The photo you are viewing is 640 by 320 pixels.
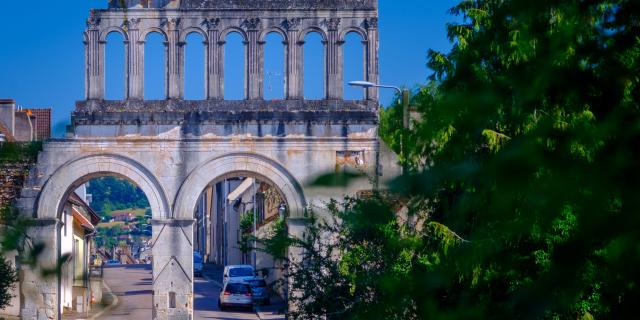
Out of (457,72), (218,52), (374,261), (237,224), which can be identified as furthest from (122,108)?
(457,72)

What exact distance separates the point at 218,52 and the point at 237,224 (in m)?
25.5

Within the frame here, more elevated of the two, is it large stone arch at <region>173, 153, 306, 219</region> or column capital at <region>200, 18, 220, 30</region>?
column capital at <region>200, 18, 220, 30</region>

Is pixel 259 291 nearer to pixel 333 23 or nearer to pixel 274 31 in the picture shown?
pixel 274 31

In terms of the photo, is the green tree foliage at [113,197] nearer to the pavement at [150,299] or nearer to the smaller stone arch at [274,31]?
the pavement at [150,299]

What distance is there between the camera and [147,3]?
1400 inches

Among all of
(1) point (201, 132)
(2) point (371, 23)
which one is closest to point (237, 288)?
(1) point (201, 132)

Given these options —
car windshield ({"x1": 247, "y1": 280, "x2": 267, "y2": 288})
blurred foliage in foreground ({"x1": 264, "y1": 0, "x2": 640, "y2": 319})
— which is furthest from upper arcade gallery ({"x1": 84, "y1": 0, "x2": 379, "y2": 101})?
blurred foliage in foreground ({"x1": 264, "y1": 0, "x2": 640, "y2": 319})

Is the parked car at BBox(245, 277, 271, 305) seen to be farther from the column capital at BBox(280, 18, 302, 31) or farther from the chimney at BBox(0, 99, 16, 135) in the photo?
the chimney at BBox(0, 99, 16, 135)

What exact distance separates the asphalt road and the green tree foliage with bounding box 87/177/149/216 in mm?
58326

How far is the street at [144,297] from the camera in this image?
3591 cm

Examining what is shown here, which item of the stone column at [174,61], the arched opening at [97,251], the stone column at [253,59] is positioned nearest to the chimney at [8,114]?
the arched opening at [97,251]

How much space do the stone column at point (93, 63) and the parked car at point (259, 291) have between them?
8167mm

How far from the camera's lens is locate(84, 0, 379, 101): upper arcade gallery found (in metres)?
35.0

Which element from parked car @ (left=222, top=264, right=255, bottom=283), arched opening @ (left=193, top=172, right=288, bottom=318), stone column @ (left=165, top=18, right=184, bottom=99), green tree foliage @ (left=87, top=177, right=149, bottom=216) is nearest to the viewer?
stone column @ (left=165, top=18, right=184, bottom=99)
